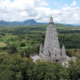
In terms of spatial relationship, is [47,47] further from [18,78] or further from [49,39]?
[18,78]

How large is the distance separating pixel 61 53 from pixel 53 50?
283 centimetres

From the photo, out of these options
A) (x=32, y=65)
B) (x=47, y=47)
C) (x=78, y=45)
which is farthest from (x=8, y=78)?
(x=78, y=45)

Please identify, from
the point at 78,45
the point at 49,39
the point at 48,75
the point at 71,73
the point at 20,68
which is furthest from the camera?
the point at 78,45

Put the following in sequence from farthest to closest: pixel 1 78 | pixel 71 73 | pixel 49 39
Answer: pixel 49 39 < pixel 71 73 < pixel 1 78

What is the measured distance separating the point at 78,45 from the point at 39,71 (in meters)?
Result: 35.3

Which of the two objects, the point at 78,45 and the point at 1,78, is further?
the point at 78,45

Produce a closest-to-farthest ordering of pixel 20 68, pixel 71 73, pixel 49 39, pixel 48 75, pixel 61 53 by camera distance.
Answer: pixel 48 75
pixel 71 73
pixel 20 68
pixel 49 39
pixel 61 53

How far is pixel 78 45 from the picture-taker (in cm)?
4172

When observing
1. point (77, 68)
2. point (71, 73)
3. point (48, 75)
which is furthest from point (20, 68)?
point (77, 68)

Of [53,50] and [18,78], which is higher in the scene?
[53,50]

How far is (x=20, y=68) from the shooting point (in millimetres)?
12906

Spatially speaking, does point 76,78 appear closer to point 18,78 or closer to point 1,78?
point 18,78

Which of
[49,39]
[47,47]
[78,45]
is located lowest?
[78,45]

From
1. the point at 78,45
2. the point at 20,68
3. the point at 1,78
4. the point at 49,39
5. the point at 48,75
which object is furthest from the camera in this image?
the point at 78,45
